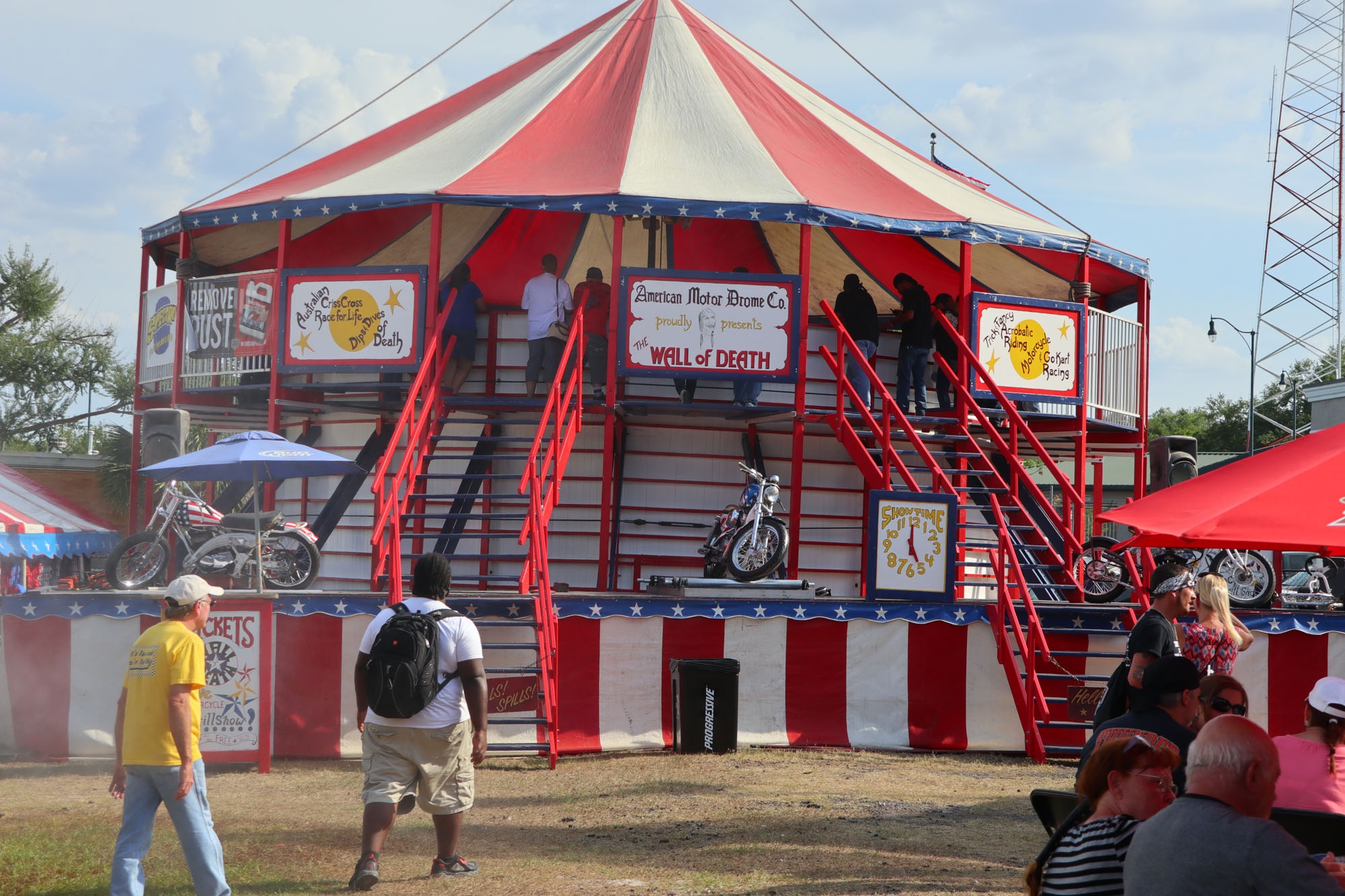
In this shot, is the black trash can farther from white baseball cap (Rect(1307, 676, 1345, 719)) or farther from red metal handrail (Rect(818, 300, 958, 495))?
white baseball cap (Rect(1307, 676, 1345, 719))

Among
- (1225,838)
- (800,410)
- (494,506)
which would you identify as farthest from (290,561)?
(1225,838)

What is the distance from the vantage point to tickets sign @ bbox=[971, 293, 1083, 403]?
48.0ft

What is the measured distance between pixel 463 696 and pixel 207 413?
1214 centimetres

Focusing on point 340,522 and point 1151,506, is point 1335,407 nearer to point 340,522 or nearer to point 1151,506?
point 340,522

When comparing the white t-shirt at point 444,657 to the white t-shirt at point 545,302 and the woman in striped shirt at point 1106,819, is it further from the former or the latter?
the white t-shirt at point 545,302

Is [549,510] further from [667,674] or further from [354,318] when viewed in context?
[354,318]

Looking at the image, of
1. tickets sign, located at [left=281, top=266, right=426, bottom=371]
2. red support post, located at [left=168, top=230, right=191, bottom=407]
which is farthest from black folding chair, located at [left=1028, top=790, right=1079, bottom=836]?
red support post, located at [left=168, top=230, right=191, bottom=407]

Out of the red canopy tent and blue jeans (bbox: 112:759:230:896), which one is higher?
the red canopy tent

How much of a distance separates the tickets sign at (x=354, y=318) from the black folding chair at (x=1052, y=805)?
9892mm

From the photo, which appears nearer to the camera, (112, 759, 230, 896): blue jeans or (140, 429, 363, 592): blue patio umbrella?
(112, 759, 230, 896): blue jeans

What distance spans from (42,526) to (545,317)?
10.7 meters

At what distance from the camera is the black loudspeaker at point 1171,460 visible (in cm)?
1554

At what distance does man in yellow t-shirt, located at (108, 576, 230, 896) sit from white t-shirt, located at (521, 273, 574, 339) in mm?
8654

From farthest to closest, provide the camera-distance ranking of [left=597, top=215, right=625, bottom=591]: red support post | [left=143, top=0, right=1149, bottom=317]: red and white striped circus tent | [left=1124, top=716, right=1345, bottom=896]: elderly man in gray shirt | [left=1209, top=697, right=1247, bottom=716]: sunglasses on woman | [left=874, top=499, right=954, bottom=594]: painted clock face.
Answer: [left=143, top=0, right=1149, bottom=317]: red and white striped circus tent, [left=597, top=215, right=625, bottom=591]: red support post, [left=874, top=499, right=954, bottom=594]: painted clock face, [left=1209, top=697, right=1247, bottom=716]: sunglasses on woman, [left=1124, top=716, right=1345, bottom=896]: elderly man in gray shirt
